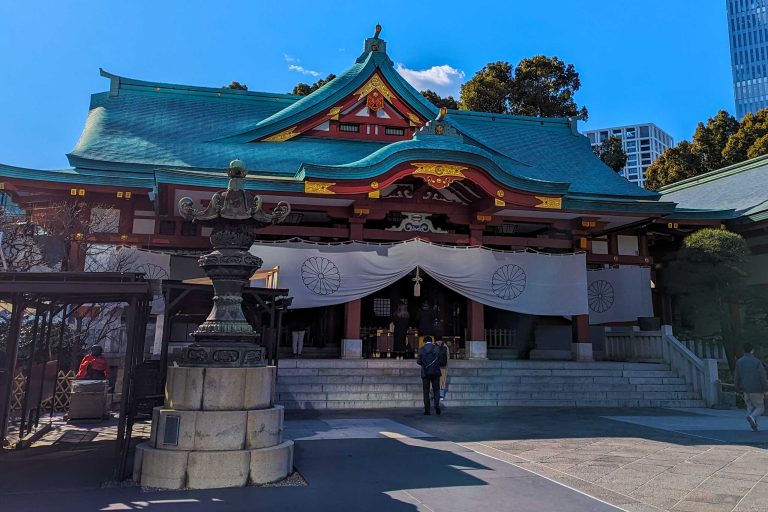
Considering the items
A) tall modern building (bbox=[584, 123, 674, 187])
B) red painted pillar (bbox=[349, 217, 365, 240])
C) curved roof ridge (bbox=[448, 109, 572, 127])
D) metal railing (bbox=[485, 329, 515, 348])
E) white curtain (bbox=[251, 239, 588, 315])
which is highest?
tall modern building (bbox=[584, 123, 674, 187])

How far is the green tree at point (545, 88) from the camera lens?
3325 centimetres

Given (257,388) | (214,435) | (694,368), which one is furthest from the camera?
(694,368)

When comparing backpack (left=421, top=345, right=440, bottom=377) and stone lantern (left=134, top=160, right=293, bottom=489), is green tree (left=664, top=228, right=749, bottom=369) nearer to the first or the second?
backpack (left=421, top=345, right=440, bottom=377)

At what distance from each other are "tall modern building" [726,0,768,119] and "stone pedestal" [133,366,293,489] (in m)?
135

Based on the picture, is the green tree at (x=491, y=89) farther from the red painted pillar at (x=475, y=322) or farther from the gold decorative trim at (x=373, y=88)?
the red painted pillar at (x=475, y=322)

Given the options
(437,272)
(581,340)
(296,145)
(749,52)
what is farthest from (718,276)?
(749,52)

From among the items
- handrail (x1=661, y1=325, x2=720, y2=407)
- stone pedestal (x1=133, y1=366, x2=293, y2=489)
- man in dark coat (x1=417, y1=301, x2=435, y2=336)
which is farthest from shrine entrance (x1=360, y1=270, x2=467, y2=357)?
stone pedestal (x1=133, y1=366, x2=293, y2=489)

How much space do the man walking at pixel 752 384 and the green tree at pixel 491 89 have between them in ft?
84.0

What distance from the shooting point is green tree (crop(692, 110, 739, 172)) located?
30328 mm

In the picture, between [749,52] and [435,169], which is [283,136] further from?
[749,52]

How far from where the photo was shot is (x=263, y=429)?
5.83 metres

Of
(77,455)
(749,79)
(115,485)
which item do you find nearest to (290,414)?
(77,455)

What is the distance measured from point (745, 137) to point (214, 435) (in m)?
32.6

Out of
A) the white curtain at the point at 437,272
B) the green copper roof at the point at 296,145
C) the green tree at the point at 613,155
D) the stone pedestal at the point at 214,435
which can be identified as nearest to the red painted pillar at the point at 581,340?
the white curtain at the point at 437,272
